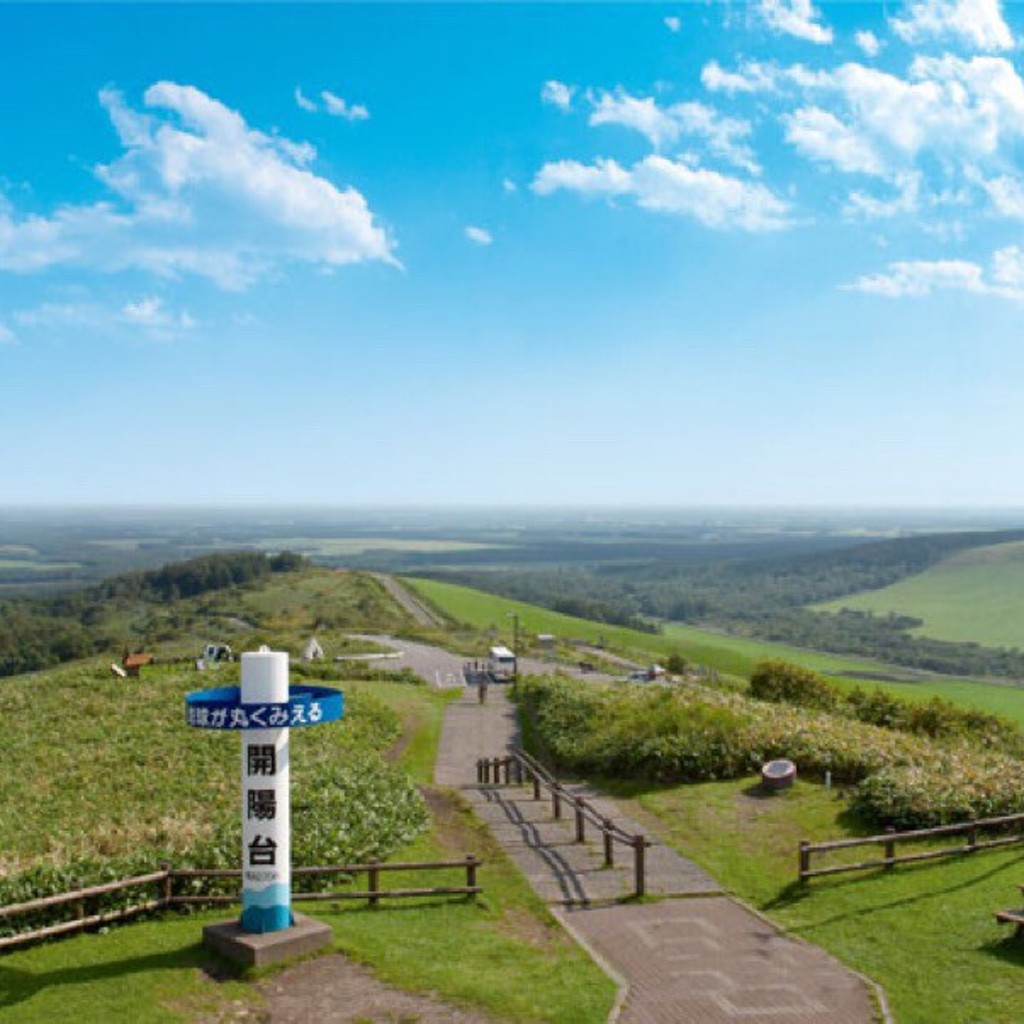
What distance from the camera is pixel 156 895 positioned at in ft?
61.9

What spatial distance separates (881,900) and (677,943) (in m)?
4.85

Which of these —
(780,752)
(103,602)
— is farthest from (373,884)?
(103,602)

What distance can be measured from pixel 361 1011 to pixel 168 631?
10892 cm

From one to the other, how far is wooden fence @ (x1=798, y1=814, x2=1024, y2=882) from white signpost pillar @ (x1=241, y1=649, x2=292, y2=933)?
11.0m

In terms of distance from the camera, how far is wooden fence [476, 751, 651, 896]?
20.7 m

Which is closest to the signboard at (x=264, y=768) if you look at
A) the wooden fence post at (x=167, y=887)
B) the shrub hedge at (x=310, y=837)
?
the wooden fence post at (x=167, y=887)

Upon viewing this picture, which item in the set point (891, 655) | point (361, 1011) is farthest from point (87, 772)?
point (891, 655)

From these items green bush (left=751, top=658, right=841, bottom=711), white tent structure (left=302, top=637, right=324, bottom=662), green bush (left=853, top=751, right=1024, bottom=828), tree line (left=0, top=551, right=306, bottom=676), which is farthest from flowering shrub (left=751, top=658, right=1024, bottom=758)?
tree line (left=0, top=551, right=306, bottom=676)

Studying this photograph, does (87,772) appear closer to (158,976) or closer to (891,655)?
(158,976)

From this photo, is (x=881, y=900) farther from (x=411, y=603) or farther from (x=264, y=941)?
(x=411, y=603)

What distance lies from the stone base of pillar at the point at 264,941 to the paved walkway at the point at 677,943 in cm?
492

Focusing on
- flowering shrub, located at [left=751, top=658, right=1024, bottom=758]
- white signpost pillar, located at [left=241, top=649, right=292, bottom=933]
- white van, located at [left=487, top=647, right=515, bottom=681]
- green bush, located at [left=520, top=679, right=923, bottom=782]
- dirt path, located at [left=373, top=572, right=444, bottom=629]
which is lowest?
dirt path, located at [left=373, top=572, right=444, bottom=629]

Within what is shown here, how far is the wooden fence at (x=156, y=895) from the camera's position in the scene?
1711cm

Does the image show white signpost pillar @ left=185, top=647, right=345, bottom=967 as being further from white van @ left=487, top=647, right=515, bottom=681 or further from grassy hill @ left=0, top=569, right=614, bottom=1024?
white van @ left=487, top=647, right=515, bottom=681
